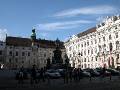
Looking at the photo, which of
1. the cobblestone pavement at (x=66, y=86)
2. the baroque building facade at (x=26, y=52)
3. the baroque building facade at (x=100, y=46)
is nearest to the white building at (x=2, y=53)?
the baroque building facade at (x=26, y=52)

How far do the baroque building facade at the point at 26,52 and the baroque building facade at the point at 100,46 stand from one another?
20.5 m

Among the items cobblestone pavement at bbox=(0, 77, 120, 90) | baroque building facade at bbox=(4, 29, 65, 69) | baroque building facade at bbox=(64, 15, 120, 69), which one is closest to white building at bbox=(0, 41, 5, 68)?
baroque building facade at bbox=(4, 29, 65, 69)

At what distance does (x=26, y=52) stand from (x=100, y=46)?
46405 millimetres

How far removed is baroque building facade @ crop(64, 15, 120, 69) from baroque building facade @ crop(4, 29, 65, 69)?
2055 cm

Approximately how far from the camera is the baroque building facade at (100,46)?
83.2 metres

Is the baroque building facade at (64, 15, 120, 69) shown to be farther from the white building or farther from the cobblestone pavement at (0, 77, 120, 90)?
the cobblestone pavement at (0, 77, 120, 90)

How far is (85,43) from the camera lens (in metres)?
103

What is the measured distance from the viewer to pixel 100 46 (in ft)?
302

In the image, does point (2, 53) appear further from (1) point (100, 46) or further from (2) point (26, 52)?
(1) point (100, 46)

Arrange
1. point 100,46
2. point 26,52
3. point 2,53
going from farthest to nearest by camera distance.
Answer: point 26,52 < point 2,53 < point 100,46

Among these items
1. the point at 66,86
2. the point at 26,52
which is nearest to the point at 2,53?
the point at 26,52

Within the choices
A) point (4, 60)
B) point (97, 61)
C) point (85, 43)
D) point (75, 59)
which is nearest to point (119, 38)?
point (97, 61)

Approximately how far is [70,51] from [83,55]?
13.3 metres

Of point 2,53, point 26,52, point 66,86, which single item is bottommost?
point 66,86
